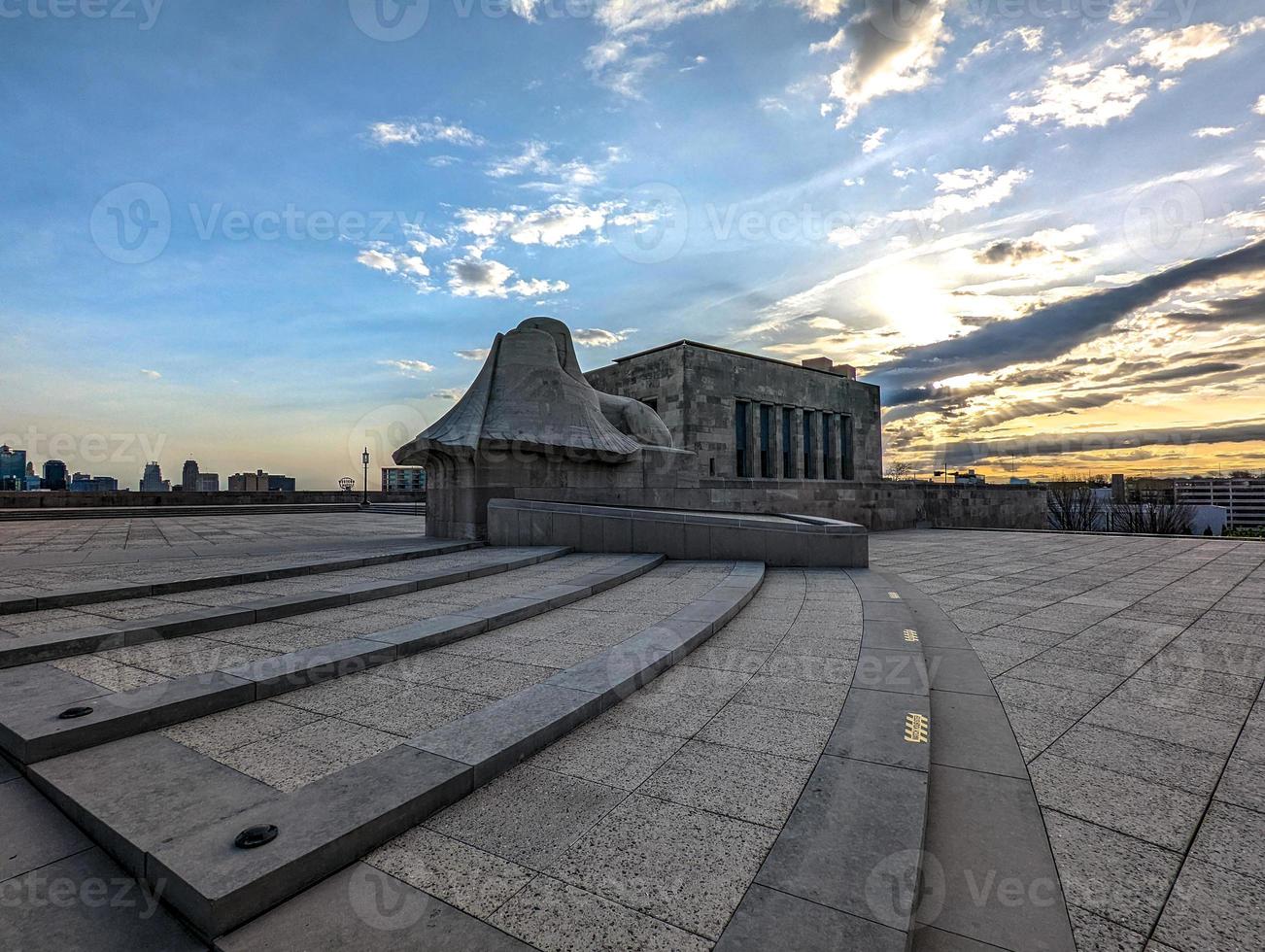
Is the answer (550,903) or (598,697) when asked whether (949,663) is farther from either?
(550,903)

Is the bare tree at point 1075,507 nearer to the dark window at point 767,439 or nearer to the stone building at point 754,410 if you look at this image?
the stone building at point 754,410

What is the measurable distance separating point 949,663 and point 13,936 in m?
6.11

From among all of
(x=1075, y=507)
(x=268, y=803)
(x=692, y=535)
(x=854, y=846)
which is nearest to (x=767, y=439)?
(x=1075, y=507)

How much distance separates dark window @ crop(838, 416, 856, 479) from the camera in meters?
44.2

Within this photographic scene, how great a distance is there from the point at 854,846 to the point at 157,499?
1627 inches

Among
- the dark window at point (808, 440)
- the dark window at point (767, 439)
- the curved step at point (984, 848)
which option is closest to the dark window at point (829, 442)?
the dark window at point (808, 440)

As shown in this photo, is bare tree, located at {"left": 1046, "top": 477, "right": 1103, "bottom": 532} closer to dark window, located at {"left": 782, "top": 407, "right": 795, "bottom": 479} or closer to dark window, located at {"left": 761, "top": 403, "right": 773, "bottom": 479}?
dark window, located at {"left": 782, "top": 407, "right": 795, "bottom": 479}

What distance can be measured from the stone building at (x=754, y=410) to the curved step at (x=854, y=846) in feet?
86.0

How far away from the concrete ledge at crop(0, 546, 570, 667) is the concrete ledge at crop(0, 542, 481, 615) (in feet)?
4.66

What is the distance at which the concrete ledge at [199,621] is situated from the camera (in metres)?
4.82

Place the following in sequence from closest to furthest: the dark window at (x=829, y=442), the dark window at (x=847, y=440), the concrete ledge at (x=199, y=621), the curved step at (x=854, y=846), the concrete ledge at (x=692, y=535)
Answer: the curved step at (x=854, y=846)
the concrete ledge at (x=199, y=621)
the concrete ledge at (x=692, y=535)
the dark window at (x=829, y=442)
the dark window at (x=847, y=440)

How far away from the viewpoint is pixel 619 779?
324cm

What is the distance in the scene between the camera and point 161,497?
109 feet

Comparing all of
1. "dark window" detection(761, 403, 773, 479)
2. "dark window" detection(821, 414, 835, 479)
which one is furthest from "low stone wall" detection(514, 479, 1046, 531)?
"dark window" detection(821, 414, 835, 479)
